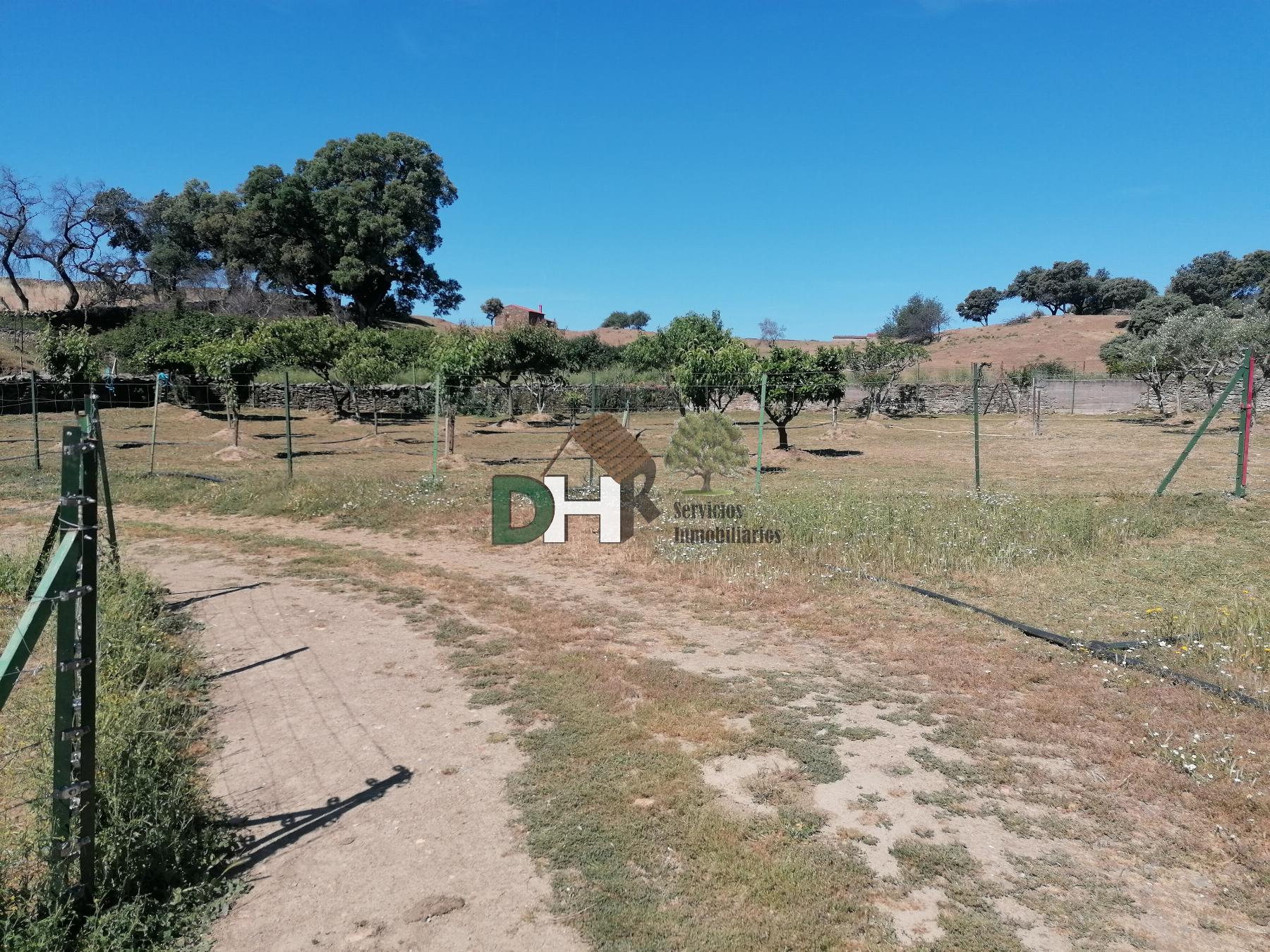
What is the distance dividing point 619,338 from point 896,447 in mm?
41442

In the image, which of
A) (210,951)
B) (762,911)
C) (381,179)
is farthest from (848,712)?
(381,179)

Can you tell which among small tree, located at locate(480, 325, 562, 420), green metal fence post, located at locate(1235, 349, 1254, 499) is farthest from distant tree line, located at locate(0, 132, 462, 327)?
green metal fence post, located at locate(1235, 349, 1254, 499)

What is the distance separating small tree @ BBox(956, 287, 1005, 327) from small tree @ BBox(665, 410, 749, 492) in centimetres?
7860

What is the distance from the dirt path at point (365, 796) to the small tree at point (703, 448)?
893 cm

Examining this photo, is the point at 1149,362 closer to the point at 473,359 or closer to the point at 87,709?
the point at 473,359

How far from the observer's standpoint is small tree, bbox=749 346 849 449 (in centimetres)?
1900

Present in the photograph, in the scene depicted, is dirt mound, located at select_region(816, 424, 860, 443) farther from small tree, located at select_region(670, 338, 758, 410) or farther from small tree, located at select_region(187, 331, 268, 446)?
small tree, located at select_region(187, 331, 268, 446)

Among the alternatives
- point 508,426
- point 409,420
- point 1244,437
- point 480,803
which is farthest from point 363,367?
point 480,803

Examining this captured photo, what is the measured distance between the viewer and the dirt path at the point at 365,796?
9.55 feet

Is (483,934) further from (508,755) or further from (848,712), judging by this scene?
(848,712)

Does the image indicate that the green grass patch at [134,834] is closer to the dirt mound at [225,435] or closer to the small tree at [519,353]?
the dirt mound at [225,435]

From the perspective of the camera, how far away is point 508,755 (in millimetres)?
4195

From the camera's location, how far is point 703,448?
14.6 m

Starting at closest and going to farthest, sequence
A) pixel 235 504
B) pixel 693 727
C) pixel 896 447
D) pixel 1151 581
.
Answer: pixel 693 727
pixel 1151 581
pixel 235 504
pixel 896 447
